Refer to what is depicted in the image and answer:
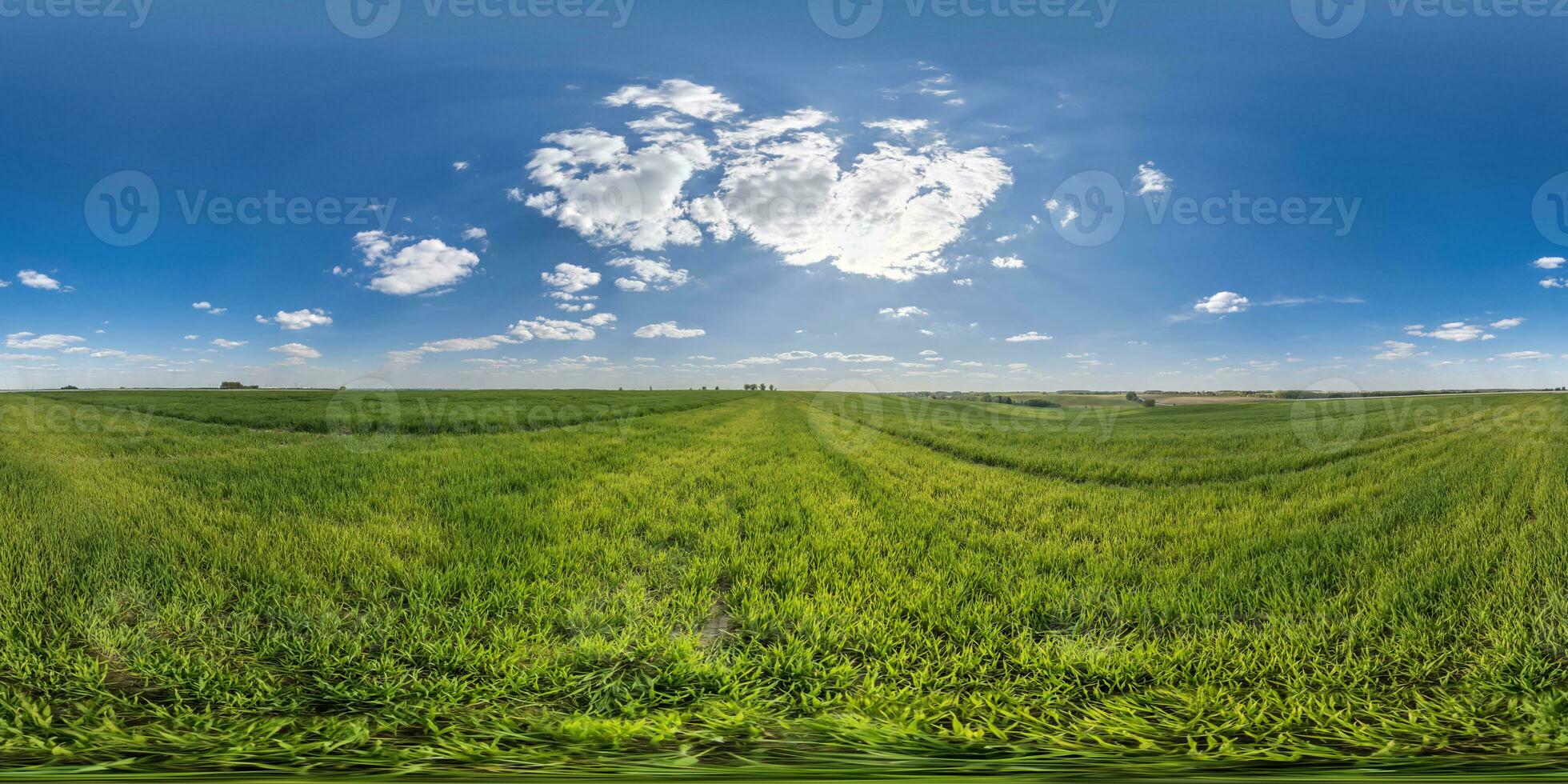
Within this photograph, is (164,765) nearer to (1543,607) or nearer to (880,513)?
(880,513)

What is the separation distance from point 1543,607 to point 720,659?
4.29m

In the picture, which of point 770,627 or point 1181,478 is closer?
point 770,627

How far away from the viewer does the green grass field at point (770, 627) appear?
73.4 inches

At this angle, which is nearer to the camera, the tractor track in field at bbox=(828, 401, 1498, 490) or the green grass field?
the green grass field

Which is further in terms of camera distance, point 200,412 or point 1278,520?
point 200,412

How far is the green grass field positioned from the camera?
1.86 metres

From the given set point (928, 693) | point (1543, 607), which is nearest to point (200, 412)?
point (928, 693)

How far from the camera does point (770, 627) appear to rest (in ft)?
8.73

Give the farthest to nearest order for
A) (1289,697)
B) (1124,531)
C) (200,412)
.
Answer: (200,412), (1124,531), (1289,697)

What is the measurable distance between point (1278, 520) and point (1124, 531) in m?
1.36

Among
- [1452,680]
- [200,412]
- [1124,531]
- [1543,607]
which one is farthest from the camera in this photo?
[200,412]

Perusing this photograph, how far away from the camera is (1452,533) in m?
3.66

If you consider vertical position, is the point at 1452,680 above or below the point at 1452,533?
below

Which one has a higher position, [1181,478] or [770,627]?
[1181,478]
